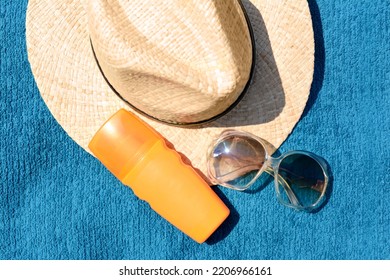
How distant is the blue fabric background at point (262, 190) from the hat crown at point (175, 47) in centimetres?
28

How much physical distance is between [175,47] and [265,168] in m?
0.29

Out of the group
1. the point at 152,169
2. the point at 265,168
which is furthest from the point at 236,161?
the point at 152,169

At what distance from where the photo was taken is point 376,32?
2.99ft

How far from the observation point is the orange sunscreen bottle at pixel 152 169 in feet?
2.41

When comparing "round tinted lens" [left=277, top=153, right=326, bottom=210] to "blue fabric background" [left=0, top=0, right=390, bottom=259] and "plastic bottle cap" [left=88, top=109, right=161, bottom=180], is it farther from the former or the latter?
"plastic bottle cap" [left=88, top=109, right=161, bottom=180]

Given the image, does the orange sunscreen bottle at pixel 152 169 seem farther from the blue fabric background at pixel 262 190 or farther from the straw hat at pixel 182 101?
the blue fabric background at pixel 262 190

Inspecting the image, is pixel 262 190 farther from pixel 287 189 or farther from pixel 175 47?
pixel 175 47

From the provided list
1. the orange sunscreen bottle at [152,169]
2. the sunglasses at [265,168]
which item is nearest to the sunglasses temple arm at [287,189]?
the sunglasses at [265,168]

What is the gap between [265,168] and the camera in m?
0.84

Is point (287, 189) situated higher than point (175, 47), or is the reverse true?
point (175, 47)

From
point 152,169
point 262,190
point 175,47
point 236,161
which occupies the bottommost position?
point 262,190

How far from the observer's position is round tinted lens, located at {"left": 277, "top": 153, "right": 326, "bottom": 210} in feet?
2.79

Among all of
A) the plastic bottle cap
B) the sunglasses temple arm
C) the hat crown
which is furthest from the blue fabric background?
the hat crown
